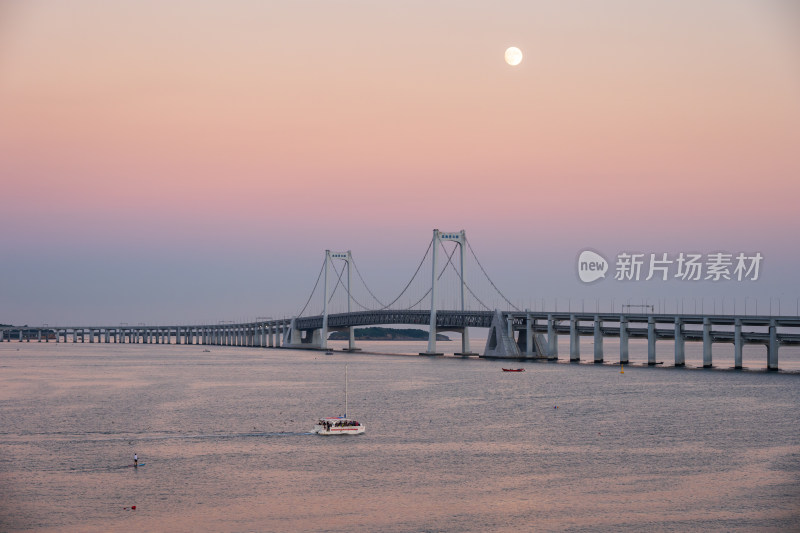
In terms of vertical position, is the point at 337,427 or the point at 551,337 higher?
the point at 551,337

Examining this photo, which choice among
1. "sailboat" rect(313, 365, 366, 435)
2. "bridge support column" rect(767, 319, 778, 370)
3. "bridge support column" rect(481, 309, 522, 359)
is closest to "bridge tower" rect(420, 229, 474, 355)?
"bridge support column" rect(481, 309, 522, 359)

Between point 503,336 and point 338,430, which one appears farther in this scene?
point 503,336

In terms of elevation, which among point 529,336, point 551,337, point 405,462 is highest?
point 529,336

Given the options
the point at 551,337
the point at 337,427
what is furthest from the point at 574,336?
the point at 337,427

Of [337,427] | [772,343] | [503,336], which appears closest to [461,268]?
[503,336]

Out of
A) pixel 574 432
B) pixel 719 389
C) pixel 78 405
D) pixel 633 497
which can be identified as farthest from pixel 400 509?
pixel 719 389

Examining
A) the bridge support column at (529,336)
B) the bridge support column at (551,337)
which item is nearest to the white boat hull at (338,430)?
the bridge support column at (551,337)

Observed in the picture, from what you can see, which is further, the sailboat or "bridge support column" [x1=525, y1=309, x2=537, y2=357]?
"bridge support column" [x1=525, y1=309, x2=537, y2=357]

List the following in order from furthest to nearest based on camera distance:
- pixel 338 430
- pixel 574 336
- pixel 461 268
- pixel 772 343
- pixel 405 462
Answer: pixel 461 268
pixel 574 336
pixel 772 343
pixel 338 430
pixel 405 462

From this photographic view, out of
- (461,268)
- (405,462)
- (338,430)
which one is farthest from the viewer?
(461,268)

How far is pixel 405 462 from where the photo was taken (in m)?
48.6

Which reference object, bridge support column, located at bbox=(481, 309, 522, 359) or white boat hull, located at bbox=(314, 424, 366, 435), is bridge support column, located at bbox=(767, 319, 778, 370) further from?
white boat hull, located at bbox=(314, 424, 366, 435)

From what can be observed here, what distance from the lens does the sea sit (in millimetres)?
36969

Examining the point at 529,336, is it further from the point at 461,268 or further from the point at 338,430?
the point at 338,430
